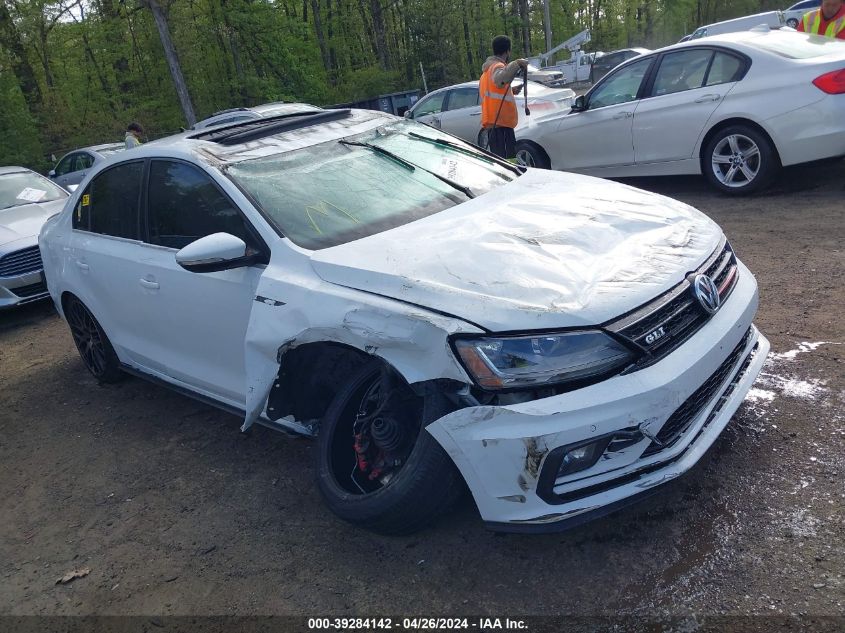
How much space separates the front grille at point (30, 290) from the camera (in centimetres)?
773

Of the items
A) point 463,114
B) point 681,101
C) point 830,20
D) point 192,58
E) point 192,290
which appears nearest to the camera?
point 192,290

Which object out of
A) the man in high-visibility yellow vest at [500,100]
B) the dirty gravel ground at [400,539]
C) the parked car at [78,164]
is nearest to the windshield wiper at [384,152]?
the dirty gravel ground at [400,539]

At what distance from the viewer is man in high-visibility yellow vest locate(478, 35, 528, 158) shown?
7664 millimetres

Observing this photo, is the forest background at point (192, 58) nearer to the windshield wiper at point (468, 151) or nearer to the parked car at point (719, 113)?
the parked car at point (719, 113)

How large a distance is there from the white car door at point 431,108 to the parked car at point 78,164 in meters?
6.28

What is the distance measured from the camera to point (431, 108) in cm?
1284

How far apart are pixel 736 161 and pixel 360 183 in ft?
15.7

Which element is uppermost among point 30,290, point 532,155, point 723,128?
point 723,128

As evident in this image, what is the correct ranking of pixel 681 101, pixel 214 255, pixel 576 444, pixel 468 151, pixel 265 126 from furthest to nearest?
pixel 681 101, pixel 468 151, pixel 265 126, pixel 214 255, pixel 576 444

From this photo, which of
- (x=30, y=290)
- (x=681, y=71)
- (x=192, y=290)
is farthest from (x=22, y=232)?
(x=681, y=71)

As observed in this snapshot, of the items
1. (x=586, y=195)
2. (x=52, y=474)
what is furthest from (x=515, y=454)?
(x=52, y=474)

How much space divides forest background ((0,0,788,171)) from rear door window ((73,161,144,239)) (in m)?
18.5

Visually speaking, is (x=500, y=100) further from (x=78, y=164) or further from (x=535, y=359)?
(x=78, y=164)

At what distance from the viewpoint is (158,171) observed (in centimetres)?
401
